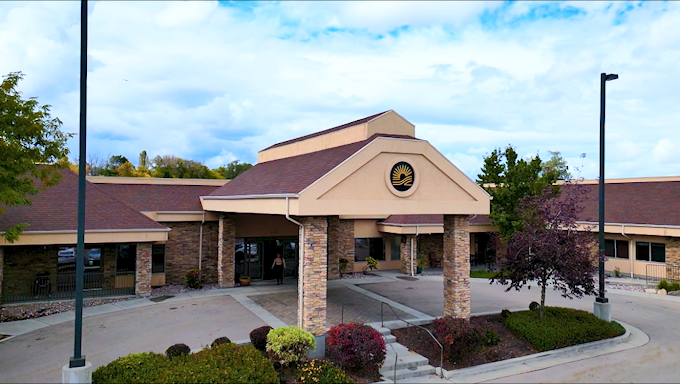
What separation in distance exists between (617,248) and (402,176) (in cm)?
2164

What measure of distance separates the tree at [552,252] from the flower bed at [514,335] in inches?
35.6

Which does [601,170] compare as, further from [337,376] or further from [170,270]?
[170,270]

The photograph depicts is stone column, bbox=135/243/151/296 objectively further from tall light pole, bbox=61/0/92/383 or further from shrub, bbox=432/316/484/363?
shrub, bbox=432/316/484/363

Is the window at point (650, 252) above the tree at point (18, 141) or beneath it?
beneath

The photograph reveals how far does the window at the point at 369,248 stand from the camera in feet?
93.6

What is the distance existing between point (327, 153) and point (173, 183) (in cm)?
→ 1228

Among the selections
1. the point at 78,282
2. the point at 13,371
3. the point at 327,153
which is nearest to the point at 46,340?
the point at 13,371

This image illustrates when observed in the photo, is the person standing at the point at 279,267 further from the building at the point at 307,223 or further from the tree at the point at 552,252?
the tree at the point at 552,252

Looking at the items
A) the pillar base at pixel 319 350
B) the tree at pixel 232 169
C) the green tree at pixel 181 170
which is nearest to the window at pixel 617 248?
the pillar base at pixel 319 350

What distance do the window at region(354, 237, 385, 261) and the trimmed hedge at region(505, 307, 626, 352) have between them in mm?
13608

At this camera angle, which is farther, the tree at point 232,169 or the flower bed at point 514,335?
the tree at point 232,169

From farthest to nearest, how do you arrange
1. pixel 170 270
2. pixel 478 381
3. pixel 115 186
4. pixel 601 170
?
pixel 115 186
pixel 170 270
pixel 601 170
pixel 478 381

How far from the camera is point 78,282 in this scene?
9.92m

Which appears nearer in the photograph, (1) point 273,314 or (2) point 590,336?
(2) point 590,336
